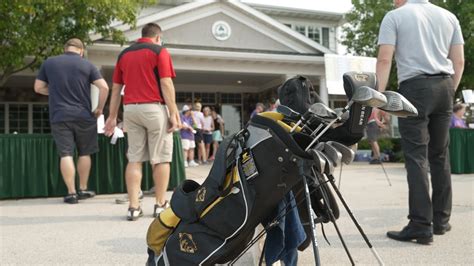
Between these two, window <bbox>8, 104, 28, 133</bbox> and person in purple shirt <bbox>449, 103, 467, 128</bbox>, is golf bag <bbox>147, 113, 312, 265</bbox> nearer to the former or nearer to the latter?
person in purple shirt <bbox>449, 103, 467, 128</bbox>

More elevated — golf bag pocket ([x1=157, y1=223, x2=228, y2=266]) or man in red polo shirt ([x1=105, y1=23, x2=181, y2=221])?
man in red polo shirt ([x1=105, y1=23, x2=181, y2=221])

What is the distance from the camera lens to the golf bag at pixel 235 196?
1.61 metres

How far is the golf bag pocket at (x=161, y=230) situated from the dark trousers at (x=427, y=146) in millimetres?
1833

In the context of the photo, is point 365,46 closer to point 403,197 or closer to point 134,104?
point 403,197

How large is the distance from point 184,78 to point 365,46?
8160mm

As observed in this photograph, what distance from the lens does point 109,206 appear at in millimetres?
4617

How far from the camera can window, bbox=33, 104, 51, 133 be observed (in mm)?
16250

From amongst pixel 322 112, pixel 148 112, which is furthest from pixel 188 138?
pixel 322 112

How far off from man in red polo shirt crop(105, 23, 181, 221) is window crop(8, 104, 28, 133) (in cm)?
1418

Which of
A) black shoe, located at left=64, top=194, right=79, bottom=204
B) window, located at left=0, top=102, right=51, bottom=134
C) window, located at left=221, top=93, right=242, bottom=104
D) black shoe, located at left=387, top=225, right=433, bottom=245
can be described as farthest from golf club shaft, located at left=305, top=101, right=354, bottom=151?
window, located at left=221, top=93, right=242, bottom=104

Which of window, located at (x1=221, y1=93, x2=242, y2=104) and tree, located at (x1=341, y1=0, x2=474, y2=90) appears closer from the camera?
tree, located at (x1=341, y1=0, x2=474, y2=90)

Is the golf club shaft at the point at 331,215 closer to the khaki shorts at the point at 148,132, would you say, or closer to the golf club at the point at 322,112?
the golf club at the point at 322,112

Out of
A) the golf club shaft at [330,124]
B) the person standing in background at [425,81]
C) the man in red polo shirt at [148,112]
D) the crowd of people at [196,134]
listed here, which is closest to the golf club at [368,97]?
the golf club shaft at [330,124]

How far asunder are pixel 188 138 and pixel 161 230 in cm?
859
